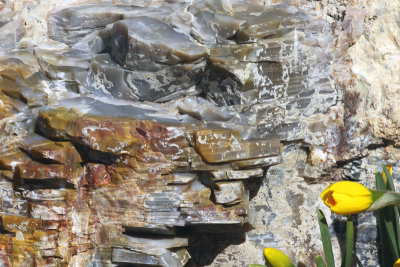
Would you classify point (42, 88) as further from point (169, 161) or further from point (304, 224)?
point (304, 224)

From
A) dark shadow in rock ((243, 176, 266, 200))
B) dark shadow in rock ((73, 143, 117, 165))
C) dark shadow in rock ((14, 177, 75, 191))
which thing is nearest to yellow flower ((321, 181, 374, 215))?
dark shadow in rock ((243, 176, 266, 200))

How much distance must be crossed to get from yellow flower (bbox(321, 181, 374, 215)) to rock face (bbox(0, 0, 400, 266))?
36 centimetres

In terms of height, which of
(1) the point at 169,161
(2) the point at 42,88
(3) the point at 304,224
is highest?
(2) the point at 42,88

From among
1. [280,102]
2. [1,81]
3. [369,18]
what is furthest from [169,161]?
[369,18]

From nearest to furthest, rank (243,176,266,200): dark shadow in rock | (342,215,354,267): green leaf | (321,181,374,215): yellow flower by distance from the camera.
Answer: (321,181,374,215): yellow flower → (342,215,354,267): green leaf → (243,176,266,200): dark shadow in rock

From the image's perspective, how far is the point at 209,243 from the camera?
2289 millimetres

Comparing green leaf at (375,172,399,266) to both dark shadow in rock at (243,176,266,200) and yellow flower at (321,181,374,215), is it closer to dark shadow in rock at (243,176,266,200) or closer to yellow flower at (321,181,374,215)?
yellow flower at (321,181,374,215)

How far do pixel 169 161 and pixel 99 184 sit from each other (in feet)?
0.70

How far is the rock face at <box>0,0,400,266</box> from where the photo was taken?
77.5 inches

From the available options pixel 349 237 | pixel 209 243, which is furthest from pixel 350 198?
pixel 209 243

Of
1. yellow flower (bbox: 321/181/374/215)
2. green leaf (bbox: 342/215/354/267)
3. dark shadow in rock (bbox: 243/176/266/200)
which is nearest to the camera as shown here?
yellow flower (bbox: 321/181/374/215)

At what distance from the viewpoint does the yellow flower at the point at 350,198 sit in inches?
66.1

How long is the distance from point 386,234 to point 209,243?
578 millimetres

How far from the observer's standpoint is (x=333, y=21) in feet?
7.23
